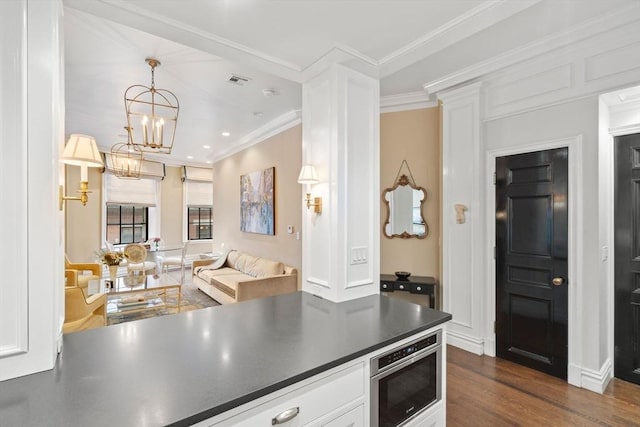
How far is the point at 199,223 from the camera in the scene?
870cm

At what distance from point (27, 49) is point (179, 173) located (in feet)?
25.0

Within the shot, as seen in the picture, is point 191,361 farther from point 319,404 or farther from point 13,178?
point 13,178

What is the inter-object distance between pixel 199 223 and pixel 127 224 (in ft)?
5.66

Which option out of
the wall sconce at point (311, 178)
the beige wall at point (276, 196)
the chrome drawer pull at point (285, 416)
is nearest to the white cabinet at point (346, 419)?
the chrome drawer pull at point (285, 416)

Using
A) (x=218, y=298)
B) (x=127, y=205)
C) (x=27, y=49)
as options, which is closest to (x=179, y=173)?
(x=127, y=205)

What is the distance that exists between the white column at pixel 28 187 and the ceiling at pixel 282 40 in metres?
0.62

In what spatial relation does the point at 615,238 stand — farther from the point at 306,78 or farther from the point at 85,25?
the point at 85,25

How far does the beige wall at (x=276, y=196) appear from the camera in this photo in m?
4.77

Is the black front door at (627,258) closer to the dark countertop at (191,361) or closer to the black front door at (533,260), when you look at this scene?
the black front door at (533,260)

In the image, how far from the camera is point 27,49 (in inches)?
46.9

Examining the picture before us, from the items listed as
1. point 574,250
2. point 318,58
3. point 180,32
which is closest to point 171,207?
point 180,32

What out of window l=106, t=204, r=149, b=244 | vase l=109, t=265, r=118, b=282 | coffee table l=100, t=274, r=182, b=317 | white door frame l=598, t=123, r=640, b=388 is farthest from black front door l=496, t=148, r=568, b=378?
window l=106, t=204, r=149, b=244

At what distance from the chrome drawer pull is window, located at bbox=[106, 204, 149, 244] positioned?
7.70 meters

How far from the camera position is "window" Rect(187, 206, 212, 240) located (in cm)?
850
